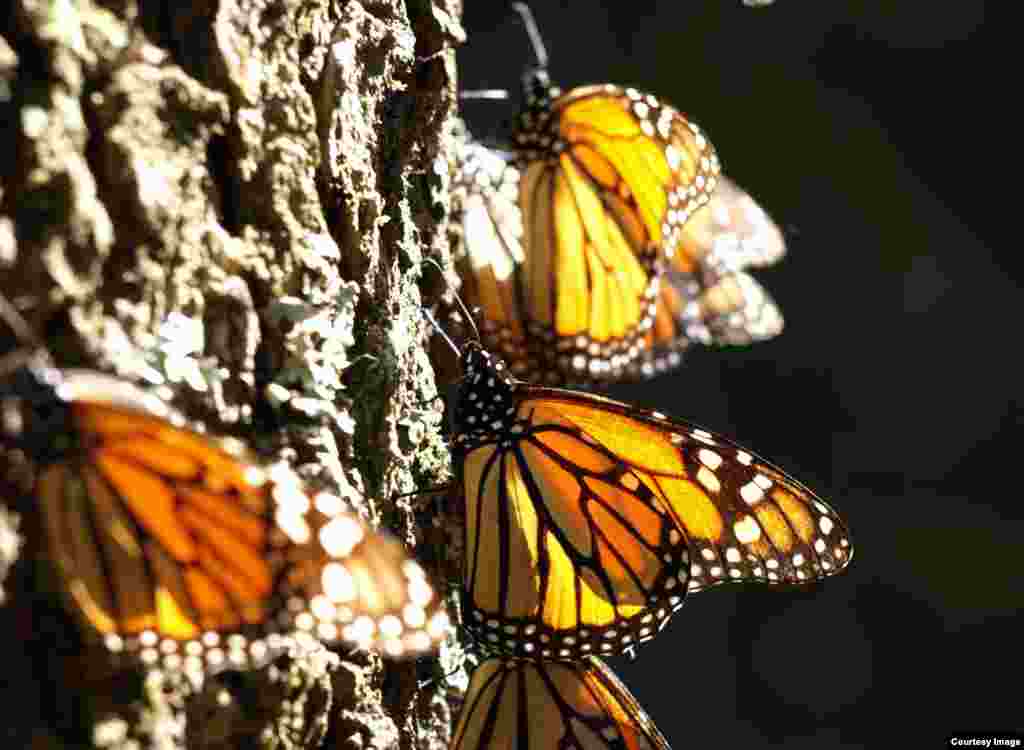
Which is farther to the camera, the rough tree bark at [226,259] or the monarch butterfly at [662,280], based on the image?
the monarch butterfly at [662,280]

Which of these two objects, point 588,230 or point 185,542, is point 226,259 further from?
point 588,230

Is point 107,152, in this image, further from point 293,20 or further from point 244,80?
point 293,20

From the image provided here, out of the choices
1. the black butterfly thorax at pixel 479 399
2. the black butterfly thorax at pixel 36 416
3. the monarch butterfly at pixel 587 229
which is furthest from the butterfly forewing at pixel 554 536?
the black butterfly thorax at pixel 36 416

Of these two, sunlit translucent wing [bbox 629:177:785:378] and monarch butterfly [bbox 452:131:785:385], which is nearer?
monarch butterfly [bbox 452:131:785:385]

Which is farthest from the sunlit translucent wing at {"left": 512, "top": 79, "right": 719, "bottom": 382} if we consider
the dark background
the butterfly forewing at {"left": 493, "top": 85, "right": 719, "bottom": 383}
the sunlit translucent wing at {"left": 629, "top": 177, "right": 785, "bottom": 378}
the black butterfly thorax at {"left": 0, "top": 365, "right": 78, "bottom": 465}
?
the dark background

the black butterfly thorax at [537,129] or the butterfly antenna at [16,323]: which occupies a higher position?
the black butterfly thorax at [537,129]

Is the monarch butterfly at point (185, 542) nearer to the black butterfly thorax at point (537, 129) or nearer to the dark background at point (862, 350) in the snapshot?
the black butterfly thorax at point (537, 129)

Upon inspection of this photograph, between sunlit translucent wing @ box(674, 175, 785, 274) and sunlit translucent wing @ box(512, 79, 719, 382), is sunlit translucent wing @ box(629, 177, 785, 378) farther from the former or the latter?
sunlit translucent wing @ box(512, 79, 719, 382)
